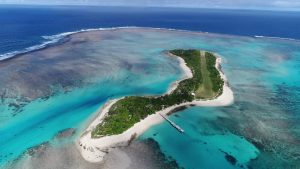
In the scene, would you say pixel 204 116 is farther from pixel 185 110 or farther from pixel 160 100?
pixel 160 100

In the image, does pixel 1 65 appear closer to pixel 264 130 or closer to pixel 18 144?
pixel 18 144

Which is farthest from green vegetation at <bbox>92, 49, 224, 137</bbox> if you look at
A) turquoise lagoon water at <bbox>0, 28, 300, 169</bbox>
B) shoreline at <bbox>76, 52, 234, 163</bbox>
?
turquoise lagoon water at <bbox>0, 28, 300, 169</bbox>

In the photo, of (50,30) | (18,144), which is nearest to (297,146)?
(18,144)

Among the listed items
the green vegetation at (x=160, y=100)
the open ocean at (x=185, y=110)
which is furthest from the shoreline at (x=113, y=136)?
the open ocean at (x=185, y=110)

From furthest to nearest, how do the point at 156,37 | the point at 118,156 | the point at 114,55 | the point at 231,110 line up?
1. the point at 156,37
2. the point at 114,55
3. the point at 231,110
4. the point at 118,156

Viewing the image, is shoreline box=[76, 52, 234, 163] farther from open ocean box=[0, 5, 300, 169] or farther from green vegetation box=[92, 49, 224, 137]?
open ocean box=[0, 5, 300, 169]

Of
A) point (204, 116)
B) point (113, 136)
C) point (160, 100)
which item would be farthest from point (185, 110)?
point (113, 136)
